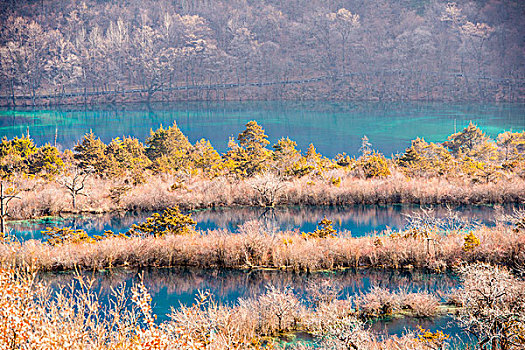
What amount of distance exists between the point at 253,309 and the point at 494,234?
15042 mm

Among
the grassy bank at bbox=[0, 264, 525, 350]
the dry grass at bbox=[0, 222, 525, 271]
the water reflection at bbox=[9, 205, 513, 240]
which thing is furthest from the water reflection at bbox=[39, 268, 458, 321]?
the water reflection at bbox=[9, 205, 513, 240]

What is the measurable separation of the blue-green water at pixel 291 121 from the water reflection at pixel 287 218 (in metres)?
33.0

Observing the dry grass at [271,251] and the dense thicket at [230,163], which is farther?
the dense thicket at [230,163]

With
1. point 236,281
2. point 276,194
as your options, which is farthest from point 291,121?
point 236,281

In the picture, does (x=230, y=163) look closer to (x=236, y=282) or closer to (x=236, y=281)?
(x=236, y=281)

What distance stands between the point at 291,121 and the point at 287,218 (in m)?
68.5

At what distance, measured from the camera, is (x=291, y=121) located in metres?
107

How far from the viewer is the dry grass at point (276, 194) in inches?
1656

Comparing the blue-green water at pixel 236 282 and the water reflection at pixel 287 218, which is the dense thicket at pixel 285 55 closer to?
the water reflection at pixel 287 218

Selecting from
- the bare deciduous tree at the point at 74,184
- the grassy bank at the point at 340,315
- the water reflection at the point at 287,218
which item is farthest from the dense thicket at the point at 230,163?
the grassy bank at the point at 340,315

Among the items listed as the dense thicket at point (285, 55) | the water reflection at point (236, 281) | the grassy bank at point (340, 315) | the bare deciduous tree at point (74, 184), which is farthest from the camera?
the dense thicket at point (285, 55)

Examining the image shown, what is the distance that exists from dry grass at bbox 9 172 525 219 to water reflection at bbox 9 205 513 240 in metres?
1.09

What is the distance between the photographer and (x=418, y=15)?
561ft

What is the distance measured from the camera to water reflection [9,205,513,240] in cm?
3709
